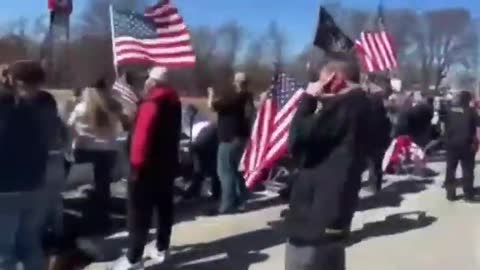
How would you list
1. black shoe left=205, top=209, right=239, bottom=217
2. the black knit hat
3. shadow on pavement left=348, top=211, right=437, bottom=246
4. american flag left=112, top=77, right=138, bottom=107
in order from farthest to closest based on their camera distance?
black shoe left=205, top=209, right=239, bottom=217
shadow on pavement left=348, top=211, right=437, bottom=246
american flag left=112, top=77, right=138, bottom=107
the black knit hat

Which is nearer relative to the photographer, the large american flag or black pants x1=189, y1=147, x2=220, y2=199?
black pants x1=189, y1=147, x2=220, y2=199

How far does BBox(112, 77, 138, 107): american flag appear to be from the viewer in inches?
355

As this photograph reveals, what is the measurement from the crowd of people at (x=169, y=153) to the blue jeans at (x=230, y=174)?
0.01 m

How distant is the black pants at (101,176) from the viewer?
9.53m

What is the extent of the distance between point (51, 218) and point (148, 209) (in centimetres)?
79

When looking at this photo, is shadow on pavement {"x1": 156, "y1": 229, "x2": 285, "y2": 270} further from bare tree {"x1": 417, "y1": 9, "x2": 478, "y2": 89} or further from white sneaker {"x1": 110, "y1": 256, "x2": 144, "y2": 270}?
bare tree {"x1": 417, "y1": 9, "x2": 478, "y2": 89}

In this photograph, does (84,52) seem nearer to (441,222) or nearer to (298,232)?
(441,222)

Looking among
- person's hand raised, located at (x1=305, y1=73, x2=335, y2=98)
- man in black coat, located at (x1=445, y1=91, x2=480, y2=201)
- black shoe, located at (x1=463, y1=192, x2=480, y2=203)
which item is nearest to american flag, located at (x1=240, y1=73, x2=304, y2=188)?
person's hand raised, located at (x1=305, y1=73, x2=335, y2=98)

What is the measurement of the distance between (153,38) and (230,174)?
8.11 ft

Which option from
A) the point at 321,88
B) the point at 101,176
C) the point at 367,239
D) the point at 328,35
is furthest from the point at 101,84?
the point at 321,88

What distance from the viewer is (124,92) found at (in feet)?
30.1

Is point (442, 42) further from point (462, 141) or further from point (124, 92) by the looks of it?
point (124, 92)

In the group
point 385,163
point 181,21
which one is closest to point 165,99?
point 181,21

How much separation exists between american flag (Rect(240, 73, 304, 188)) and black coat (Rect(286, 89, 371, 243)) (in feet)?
12.8
